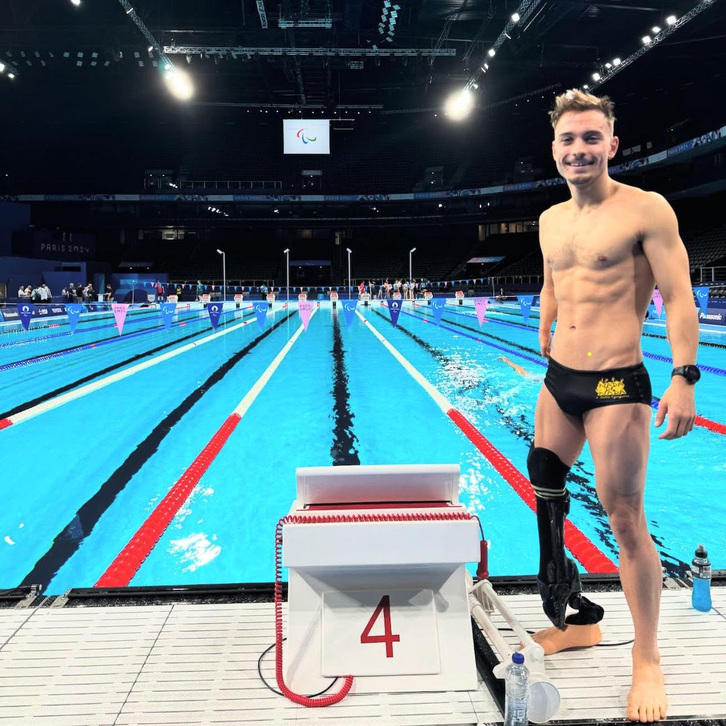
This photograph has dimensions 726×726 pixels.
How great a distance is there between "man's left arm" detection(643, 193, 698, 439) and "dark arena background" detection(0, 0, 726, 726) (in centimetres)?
63

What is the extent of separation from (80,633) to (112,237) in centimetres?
4182

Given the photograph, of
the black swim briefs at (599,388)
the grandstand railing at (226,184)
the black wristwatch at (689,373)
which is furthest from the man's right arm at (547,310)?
the grandstand railing at (226,184)

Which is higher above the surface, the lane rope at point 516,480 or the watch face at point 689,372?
the watch face at point 689,372

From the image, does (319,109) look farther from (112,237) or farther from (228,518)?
(228,518)

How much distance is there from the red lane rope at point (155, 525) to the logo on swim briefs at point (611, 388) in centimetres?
220

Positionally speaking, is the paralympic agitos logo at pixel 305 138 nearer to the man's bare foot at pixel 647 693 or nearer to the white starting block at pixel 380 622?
the white starting block at pixel 380 622

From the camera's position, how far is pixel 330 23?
15.8 metres

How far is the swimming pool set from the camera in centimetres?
292

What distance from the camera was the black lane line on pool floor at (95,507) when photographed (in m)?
2.74

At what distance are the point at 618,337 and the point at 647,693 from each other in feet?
3.15

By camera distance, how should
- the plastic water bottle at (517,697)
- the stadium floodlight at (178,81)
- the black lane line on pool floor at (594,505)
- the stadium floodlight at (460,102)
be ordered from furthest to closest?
1. the stadium floodlight at (460,102)
2. the stadium floodlight at (178,81)
3. the black lane line on pool floor at (594,505)
4. the plastic water bottle at (517,697)

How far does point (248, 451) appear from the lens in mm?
4469

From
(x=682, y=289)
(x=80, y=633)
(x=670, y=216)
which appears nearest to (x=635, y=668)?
(x=682, y=289)

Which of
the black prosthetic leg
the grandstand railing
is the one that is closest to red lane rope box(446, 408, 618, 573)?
the black prosthetic leg
